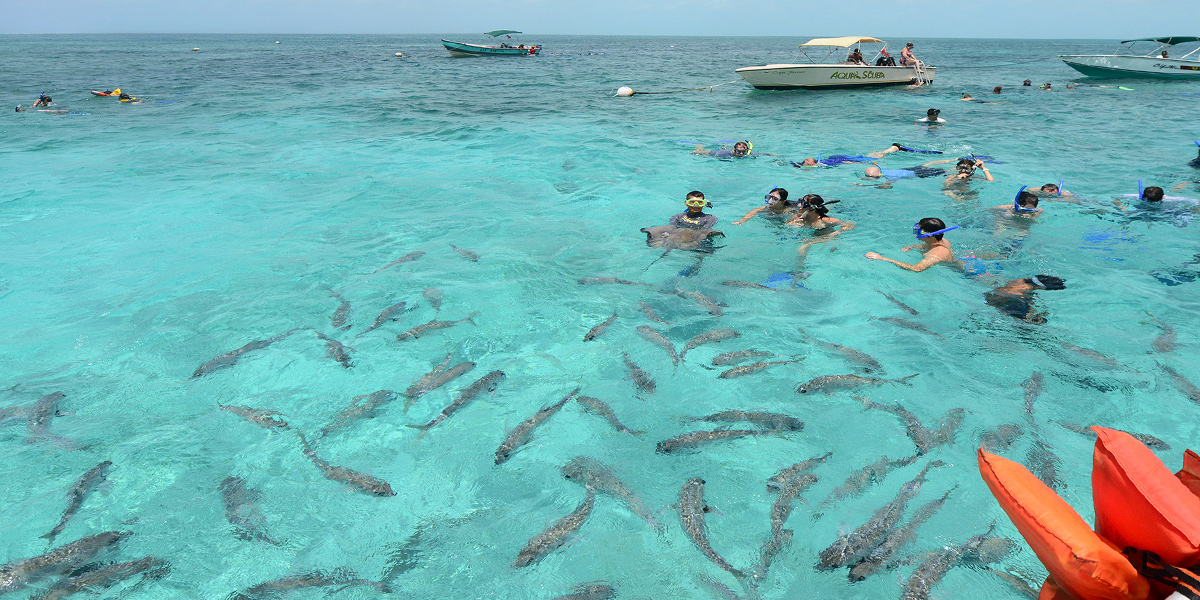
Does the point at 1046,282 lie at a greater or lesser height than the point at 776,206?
lesser

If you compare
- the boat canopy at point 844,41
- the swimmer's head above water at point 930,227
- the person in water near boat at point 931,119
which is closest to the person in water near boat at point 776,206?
the swimmer's head above water at point 930,227

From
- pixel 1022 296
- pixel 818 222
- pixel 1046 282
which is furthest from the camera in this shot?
pixel 818 222

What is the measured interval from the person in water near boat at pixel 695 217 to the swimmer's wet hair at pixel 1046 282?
5.27 metres

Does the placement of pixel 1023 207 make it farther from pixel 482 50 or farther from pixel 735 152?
pixel 482 50

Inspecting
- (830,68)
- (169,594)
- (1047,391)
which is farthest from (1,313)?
(830,68)

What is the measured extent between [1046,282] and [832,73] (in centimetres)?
2542

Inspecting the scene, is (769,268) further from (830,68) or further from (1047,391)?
(830,68)

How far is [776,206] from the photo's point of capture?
12344 millimetres

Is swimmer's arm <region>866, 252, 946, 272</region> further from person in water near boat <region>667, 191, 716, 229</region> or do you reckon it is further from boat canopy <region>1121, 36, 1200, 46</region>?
boat canopy <region>1121, 36, 1200, 46</region>

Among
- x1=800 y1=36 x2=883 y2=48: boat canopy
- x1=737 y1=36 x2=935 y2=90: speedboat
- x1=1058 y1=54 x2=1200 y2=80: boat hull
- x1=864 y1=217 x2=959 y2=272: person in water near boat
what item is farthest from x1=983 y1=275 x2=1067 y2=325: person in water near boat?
x1=1058 y1=54 x2=1200 y2=80: boat hull

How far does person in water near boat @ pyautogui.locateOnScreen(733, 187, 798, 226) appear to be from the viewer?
1185 cm

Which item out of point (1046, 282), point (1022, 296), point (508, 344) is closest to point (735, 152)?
point (1046, 282)

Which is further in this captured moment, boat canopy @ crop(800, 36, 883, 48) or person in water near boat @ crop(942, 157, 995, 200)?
boat canopy @ crop(800, 36, 883, 48)

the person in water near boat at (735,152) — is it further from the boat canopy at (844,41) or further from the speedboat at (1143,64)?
the speedboat at (1143,64)
